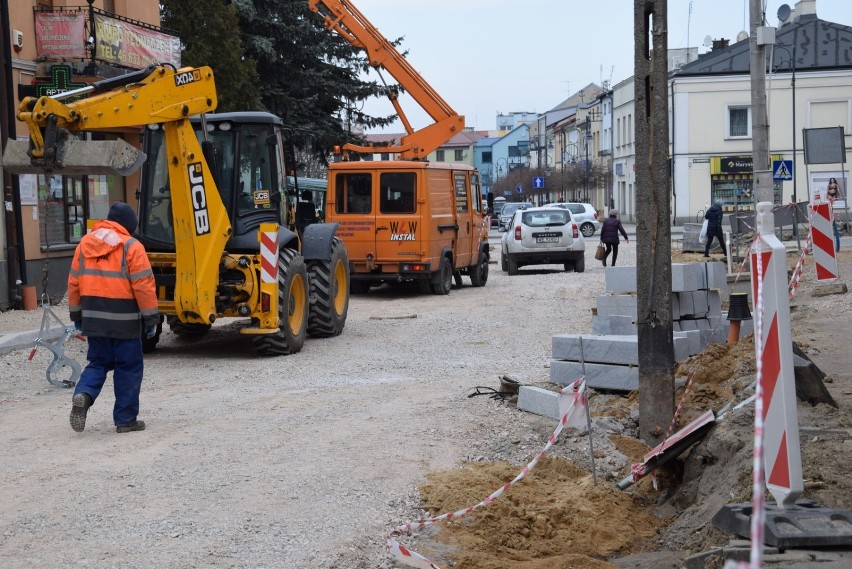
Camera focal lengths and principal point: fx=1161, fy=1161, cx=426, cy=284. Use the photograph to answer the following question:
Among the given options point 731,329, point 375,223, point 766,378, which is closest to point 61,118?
point 731,329

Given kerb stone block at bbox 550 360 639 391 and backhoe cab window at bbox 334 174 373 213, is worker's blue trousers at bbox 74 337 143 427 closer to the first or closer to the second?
kerb stone block at bbox 550 360 639 391

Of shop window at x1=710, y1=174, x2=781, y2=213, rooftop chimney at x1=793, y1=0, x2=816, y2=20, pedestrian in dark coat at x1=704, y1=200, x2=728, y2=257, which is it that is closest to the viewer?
pedestrian in dark coat at x1=704, y1=200, x2=728, y2=257

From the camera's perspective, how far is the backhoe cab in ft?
37.5

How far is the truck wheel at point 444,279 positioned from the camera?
73.6 feet

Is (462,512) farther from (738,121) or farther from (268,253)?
(738,121)

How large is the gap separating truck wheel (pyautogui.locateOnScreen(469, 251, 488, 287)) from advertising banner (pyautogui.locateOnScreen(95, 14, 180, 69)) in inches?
296

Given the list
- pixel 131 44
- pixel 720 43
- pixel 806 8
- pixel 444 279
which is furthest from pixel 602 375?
pixel 720 43

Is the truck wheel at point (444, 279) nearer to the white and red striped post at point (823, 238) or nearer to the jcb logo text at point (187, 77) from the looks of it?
the white and red striped post at point (823, 238)

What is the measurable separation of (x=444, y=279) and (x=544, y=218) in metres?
6.35

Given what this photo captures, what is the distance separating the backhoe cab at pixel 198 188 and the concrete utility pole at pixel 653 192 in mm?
5403

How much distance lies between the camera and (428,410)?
9852mm

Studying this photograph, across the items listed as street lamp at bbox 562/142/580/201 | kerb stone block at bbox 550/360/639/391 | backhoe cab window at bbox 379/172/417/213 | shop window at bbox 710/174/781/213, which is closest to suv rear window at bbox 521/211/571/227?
backhoe cab window at bbox 379/172/417/213

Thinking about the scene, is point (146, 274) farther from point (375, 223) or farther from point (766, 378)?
point (375, 223)

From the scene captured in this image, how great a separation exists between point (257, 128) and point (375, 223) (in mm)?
7366
